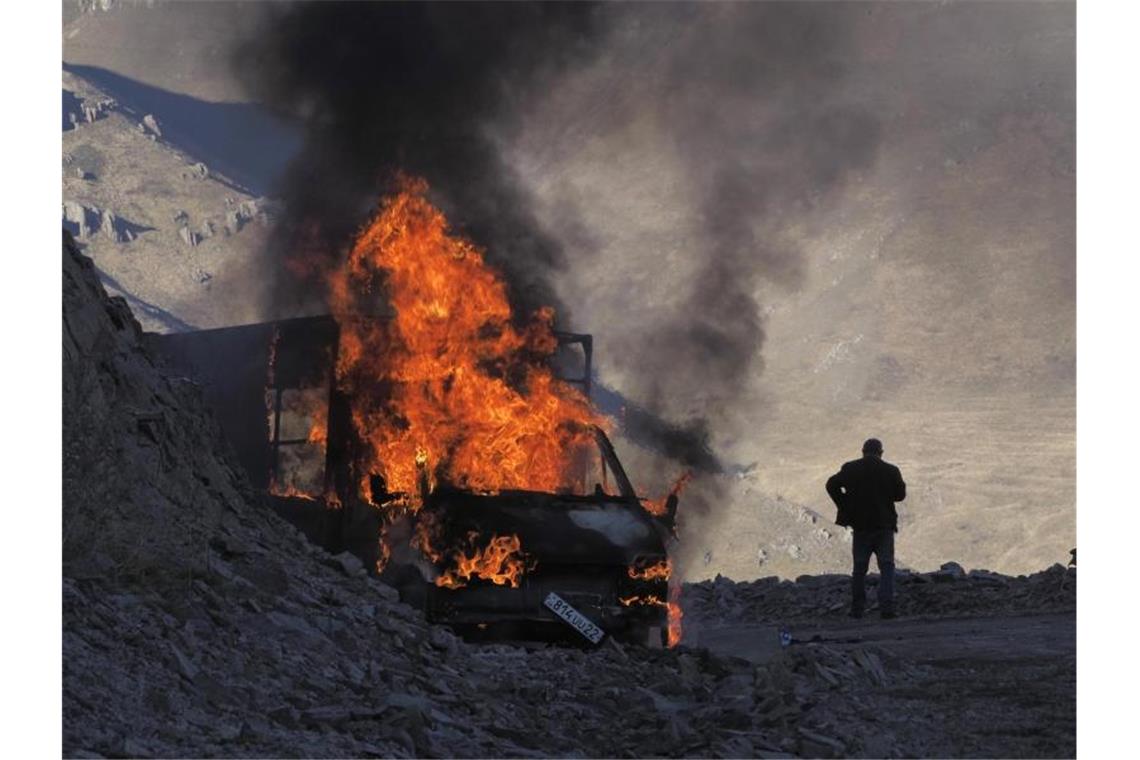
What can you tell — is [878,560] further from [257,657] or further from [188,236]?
[188,236]

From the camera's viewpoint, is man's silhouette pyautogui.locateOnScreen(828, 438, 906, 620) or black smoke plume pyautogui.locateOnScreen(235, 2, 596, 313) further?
black smoke plume pyautogui.locateOnScreen(235, 2, 596, 313)

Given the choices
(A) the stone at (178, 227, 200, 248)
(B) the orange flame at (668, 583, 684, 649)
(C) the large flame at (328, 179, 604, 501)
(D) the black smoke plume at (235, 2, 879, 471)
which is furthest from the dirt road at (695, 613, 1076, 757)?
(A) the stone at (178, 227, 200, 248)

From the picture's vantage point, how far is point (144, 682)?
34.7ft

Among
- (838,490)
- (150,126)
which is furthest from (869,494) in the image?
(150,126)

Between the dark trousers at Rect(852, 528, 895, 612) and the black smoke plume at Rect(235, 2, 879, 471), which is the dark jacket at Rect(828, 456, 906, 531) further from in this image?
the black smoke plume at Rect(235, 2, 879, 471)

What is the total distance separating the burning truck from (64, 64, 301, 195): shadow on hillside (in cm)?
9228

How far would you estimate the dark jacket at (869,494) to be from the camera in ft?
59.8

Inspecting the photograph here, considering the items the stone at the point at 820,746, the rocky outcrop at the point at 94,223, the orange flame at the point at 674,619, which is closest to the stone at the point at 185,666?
the stone at the point at 820,746

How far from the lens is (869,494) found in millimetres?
18312

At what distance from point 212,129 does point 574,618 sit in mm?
110717

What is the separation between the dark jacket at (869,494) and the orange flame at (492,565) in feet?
16.7

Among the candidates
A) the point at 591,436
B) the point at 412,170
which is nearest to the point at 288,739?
the point at 591,436

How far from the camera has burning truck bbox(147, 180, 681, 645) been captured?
1414 centimetres

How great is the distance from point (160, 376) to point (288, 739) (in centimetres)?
664
